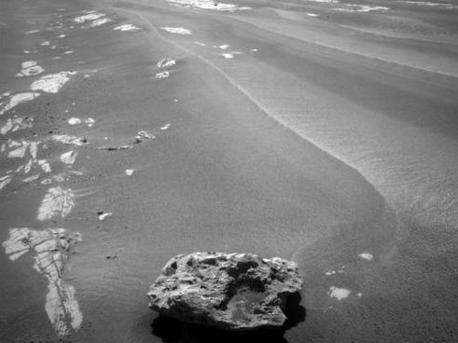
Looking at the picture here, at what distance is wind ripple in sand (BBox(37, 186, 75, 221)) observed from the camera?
433cm

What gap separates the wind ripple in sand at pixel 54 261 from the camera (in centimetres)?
305

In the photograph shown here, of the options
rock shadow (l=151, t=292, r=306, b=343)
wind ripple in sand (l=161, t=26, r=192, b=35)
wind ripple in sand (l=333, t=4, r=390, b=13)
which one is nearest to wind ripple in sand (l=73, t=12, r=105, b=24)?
wind ripple in sand (l=161, t=26, r=192, b=35)

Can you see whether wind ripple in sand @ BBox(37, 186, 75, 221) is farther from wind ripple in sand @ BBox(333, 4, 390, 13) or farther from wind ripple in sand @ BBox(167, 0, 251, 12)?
wind ripple in sand @ BBox(333, 4, 390, 13)

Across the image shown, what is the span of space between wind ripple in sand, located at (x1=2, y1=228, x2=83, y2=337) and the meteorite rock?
0.75 metres

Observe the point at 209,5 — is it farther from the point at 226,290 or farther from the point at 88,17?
the point at 226,290

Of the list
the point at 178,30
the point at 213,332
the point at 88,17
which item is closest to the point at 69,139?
the point at 213,332

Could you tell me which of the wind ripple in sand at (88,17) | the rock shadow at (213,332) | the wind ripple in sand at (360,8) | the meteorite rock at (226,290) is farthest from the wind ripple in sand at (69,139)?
the wind ripple in sand at (360,8)

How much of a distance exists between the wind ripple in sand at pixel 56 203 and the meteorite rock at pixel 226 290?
1.91m

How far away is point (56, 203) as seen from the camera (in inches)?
178

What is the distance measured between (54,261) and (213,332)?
178cm

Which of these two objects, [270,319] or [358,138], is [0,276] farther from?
[358,138]

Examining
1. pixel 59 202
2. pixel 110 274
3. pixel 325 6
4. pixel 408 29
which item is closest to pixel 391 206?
pixel 110 274

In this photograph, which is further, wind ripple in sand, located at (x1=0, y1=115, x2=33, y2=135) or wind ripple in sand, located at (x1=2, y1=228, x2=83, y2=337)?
wind ripple in sand, located at (x1=0, y1=115, x2=33, y2=135)

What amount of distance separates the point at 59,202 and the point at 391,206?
3.61 m
